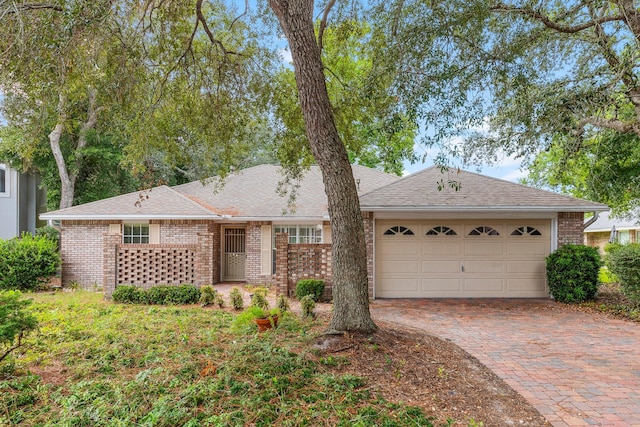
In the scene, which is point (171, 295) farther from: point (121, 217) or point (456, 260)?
point (456, 260)

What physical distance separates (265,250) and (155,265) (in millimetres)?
4026

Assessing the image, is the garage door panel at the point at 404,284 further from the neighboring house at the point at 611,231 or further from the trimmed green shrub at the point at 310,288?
the neighboring house at the point at 611,231

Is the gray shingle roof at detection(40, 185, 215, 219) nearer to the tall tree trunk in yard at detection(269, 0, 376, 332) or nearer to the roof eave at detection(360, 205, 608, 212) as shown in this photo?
the roof eave at detection(360, 205, 608, 212)

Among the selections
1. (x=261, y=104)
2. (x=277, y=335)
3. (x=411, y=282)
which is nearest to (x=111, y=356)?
(x=277, y=335)

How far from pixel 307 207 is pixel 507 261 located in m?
6.58

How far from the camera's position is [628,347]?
21.5 ft

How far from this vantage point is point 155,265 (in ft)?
35.4

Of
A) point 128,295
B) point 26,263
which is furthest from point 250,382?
point 26,263

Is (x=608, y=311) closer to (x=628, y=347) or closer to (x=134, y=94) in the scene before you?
(x=628, y=347)

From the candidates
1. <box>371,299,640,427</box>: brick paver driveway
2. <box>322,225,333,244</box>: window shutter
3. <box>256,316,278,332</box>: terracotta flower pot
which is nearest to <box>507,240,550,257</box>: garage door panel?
<box>371,299,640,427</box>: brick paver driveway

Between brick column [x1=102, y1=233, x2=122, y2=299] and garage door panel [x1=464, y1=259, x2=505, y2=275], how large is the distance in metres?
9.70

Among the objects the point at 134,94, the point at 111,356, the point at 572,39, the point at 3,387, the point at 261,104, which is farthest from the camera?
the point at 261,104

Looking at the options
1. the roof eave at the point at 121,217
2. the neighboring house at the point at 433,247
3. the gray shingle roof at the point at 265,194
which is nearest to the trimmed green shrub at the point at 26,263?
the roof eave at the point at 121,217

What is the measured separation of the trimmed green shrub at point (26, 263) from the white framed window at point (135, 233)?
227 centimetres
